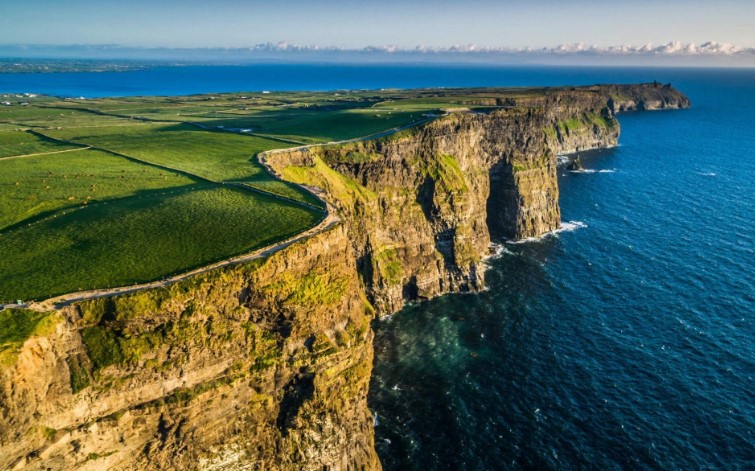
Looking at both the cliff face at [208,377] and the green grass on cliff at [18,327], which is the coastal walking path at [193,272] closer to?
the green grass on cliff at [18,327]

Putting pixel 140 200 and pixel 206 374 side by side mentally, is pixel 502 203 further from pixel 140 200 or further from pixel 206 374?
pixel 206 374

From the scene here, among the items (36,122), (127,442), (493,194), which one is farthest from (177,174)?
(36,122)

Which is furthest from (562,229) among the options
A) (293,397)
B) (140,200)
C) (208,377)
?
(208,377)

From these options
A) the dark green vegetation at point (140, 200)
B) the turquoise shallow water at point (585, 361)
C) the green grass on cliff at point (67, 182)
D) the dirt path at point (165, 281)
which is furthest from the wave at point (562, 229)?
the green grass on cliff at point (67, 182)

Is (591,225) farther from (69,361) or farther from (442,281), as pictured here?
(69,361)

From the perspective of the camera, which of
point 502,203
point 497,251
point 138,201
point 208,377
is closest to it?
point 208,377

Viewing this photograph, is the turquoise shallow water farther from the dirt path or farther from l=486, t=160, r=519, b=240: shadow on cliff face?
the dirt path
